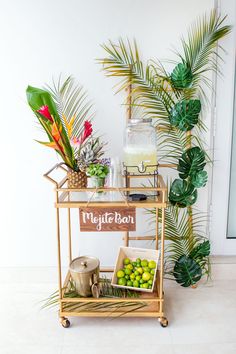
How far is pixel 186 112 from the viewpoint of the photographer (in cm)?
180

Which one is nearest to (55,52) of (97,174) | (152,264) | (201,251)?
(97,174)

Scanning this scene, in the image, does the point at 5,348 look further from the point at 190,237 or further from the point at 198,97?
the point at 198,97

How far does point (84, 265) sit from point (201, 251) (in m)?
0.69

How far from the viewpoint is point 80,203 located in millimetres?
1544

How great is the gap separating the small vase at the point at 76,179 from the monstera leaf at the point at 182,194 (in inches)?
20.1

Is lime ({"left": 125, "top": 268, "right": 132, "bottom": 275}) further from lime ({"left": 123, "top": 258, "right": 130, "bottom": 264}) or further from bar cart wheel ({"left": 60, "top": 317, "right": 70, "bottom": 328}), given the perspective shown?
bar cart wheel ({"left": 60, "top": 317, "right": 70, "bottom": 328})

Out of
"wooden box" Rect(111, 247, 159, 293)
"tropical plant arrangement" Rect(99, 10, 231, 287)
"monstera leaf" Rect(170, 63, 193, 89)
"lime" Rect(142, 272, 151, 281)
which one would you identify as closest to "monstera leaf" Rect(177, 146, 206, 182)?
"tropical plant arrangement" Rect(99, 10, 231, 287)

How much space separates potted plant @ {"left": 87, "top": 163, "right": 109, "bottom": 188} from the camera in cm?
154

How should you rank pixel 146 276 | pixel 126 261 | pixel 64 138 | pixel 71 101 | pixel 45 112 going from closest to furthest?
pixel 45 112 < pixel 64 138 < pixel 146 276 < pixel 126 261 < pixel 71 101

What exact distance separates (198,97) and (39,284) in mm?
1461

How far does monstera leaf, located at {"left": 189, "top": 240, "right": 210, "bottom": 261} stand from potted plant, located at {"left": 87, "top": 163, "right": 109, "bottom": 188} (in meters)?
0.75

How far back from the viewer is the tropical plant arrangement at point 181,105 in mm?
1823

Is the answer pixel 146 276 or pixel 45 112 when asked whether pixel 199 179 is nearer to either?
pixel 146 276

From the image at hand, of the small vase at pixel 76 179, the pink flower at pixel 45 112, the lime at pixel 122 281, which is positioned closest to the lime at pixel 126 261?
the lime at pixel 122 281
